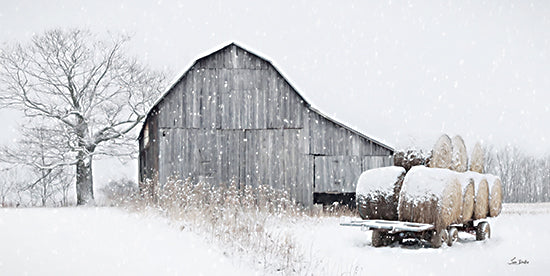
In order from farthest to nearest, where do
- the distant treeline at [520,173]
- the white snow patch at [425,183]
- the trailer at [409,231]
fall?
A: the distant treeline at [520,173], the white snow patch at [425,183], the trailer at [409,231]

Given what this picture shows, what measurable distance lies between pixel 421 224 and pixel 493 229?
6075 millimetres

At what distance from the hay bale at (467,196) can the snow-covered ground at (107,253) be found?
617 centimetres

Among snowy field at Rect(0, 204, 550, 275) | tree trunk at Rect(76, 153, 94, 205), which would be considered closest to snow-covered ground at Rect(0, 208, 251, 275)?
snowy field at Rect(0, 204, 550, 275)

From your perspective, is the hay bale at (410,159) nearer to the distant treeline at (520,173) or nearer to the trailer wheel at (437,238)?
the trailer wheel at (437,238)

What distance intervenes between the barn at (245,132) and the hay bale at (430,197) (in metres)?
7.94

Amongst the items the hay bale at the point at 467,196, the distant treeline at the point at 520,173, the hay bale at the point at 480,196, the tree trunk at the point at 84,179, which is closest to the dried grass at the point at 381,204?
the hay bale at the point at 467,196

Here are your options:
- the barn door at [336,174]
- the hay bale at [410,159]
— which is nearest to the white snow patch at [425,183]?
the hay bale at [410,159]

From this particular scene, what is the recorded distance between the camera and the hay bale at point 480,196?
12.6 metres

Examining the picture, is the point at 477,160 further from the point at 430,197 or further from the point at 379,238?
the point at 379,238

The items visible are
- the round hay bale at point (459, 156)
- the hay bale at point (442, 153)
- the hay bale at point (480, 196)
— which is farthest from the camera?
the round hay bale at point (459, 156)

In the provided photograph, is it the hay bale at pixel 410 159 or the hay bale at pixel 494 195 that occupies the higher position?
the hay bale at pixel 410 159

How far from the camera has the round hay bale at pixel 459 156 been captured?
12719mm

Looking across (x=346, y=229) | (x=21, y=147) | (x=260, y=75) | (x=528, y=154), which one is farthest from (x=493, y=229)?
(x=528, y=154)

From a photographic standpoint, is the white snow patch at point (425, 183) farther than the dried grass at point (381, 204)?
No
